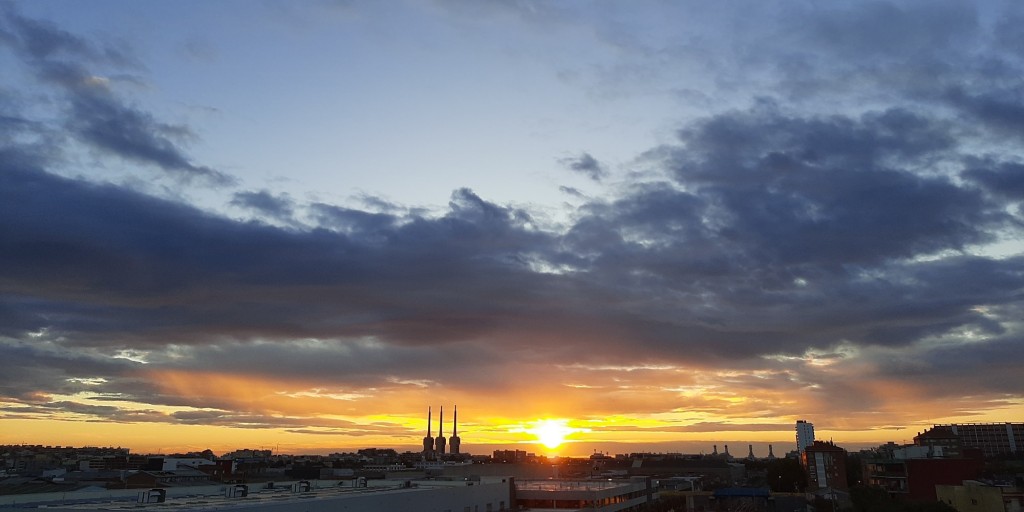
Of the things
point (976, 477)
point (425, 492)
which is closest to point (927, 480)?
point (976, 477)

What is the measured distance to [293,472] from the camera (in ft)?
474

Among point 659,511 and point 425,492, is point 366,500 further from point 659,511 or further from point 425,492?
point 659,511

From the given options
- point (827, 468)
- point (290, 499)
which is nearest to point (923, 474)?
point (827, 468)

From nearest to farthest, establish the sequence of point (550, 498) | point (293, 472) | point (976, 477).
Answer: point (550, 498) → point (976, 477) → point (293, 472)

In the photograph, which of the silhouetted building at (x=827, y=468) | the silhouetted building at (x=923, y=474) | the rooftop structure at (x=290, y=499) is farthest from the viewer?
the silhouetted building at (x=827, y=468)

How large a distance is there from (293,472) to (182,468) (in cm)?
2485

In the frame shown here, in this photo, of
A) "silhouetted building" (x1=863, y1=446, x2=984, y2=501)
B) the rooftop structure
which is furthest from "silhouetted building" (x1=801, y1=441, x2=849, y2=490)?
the rooftop structure

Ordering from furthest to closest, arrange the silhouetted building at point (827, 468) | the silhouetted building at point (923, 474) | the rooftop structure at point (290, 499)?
the silhouetted building at point (827, 468) → the silhouetted building at point (923, 474) → the rooftop structure at point (290, 499)

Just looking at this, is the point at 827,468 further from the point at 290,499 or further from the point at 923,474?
the point at 290,499

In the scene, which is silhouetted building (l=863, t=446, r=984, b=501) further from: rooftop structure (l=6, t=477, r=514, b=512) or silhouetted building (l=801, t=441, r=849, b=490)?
rooftop structure (l=6, t=477, r=514, b=512)

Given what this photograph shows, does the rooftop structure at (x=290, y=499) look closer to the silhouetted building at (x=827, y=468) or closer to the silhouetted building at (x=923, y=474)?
the silhouetted building at (x=923, y=474)

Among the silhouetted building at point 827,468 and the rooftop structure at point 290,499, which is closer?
the rooftop structure at point 290,499

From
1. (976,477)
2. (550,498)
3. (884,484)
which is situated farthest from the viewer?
(884,484)

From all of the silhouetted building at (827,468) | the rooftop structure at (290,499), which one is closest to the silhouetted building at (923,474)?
the silhouetted building at (827,468)
